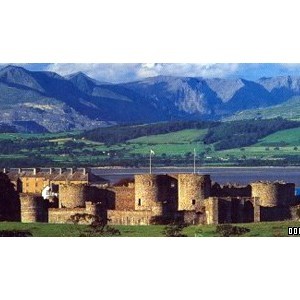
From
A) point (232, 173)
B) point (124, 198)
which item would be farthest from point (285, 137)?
point (124, 198)

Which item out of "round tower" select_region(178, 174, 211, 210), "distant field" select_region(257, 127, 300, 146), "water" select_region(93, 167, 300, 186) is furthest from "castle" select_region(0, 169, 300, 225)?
"distant field" select_region(257, 127, 300, 146)

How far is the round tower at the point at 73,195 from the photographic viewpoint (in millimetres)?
40719

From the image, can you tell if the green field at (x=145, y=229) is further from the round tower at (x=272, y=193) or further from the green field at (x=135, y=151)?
the green field at (x=135, y=151)

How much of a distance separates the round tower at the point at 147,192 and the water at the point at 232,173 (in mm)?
7972

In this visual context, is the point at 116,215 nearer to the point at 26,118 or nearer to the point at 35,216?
the point at 35,216

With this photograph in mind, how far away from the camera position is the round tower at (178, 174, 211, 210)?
4016cm

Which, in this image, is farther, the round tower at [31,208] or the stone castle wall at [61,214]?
the round tower at [31,208]

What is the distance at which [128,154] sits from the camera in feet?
176

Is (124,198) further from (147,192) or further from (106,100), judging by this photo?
(106,100)

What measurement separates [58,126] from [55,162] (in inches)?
Result: 575

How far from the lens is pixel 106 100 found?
87000 millimetres

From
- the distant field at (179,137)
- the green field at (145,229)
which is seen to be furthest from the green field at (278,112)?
the green field at (145,229)

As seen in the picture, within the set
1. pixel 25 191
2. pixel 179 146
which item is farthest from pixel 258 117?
pixel 25 191
